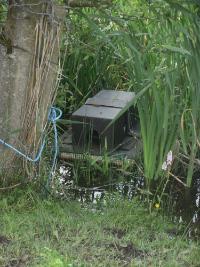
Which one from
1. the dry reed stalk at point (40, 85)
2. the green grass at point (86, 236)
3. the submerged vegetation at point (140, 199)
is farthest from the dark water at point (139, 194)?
the dry reed stalk at point (40, 85)

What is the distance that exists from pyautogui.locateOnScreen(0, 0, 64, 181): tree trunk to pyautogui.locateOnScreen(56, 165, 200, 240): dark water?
1.62ft

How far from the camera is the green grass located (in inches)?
105

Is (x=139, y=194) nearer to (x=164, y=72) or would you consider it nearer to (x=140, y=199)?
(x=140, y=199)

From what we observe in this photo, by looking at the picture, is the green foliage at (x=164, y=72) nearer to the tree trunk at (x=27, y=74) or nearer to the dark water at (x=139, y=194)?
the tree trunk at (x=27, y=74)

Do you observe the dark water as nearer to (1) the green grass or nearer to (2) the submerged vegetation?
(2) the submerged vegetation

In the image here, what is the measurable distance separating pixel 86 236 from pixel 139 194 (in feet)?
3.33

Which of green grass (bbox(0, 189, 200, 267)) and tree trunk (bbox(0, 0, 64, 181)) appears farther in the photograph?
tree trunk (bbox(0, 0, 64, 181))

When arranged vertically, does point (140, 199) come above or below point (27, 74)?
below

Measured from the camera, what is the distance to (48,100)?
3.28 meters

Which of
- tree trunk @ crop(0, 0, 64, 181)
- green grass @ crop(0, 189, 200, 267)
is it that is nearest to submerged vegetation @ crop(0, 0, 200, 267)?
green grass @ crop(0, 189, 200, 267)

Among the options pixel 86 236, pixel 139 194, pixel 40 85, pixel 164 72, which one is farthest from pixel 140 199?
pixel 164 72

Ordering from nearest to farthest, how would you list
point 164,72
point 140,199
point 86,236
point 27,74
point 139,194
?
1. point 164,72
2. point 86,236
3. point 27,74
4. point 140,199
5. point 139,194

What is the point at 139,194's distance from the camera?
384cm

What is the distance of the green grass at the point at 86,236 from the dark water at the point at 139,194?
0.69 feet
